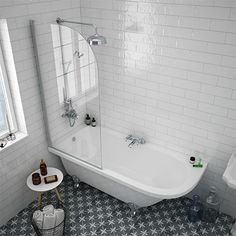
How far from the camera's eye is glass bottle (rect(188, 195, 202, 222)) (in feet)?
11.0

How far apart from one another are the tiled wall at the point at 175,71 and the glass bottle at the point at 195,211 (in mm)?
217

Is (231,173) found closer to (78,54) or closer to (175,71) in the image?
(175,71)

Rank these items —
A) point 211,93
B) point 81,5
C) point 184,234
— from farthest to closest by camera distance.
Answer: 1. point 81,5
2. point 184,234
3. point 211,93

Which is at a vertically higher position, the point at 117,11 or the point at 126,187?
the point at 117,11

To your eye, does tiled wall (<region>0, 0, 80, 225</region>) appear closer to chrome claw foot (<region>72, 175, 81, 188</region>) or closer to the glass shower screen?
the glass shower screen

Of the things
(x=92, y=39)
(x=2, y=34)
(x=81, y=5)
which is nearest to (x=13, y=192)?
(x=2, y=34)

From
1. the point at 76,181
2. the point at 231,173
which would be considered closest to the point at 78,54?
the point at 76,181

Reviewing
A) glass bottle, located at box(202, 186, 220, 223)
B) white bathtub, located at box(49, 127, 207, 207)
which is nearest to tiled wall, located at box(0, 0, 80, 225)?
white bathtub, located at box(49, 127, 207, 207)

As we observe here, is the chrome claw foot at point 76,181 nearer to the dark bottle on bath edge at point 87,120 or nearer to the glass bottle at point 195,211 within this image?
the dark bottle on bath edge at point 87,120

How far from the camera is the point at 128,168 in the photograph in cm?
401

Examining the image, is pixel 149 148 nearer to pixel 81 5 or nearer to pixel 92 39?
pixel 92 39

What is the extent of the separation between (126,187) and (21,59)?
1.79 metres

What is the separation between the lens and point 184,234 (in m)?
3.24

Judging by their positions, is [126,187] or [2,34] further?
[126,187]
